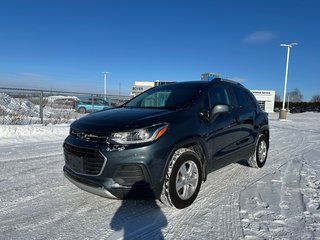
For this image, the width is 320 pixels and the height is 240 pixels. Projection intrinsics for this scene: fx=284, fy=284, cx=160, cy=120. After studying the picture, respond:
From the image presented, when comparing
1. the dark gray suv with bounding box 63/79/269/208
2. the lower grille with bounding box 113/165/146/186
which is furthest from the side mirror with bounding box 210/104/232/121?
the lower grille with bounding box 113/165/146/186

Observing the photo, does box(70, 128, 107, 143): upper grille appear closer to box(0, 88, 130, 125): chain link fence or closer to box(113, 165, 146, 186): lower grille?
box(113, 165, 146, 186): lower grille

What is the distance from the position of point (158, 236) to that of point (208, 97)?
229 centimetres

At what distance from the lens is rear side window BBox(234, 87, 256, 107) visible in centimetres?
538

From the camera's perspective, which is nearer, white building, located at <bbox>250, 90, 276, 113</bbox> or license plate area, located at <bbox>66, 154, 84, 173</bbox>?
license plate area, located at <bbox>66, 154, 84, 173</bbox>

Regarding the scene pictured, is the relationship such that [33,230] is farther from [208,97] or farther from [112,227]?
[208,97]

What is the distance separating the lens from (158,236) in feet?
9.90

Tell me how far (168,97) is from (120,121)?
134 cm

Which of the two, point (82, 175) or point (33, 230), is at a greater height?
point (82, 175)

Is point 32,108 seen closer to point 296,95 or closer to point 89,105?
point 89,105

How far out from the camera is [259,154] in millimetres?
6020

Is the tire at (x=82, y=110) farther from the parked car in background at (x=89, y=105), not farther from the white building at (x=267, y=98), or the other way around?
the white building at (x=267, y=98)

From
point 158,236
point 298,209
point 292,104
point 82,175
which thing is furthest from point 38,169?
point 292,104

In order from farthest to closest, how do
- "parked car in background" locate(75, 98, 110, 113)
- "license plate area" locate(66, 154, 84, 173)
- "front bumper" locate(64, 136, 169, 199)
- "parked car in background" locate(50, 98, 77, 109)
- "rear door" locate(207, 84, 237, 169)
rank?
"parked car in background" locate(75, 98, 110, 113)
"parked car in background" locate(50, 98, 77, 109)
"rear door" locate(207, 84, 237, 169)
"license plate area" locate(66, 154, 84, 173)
"front bumper" locate(64, 136, 169, 199)

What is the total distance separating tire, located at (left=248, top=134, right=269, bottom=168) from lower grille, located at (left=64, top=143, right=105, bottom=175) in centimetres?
361
